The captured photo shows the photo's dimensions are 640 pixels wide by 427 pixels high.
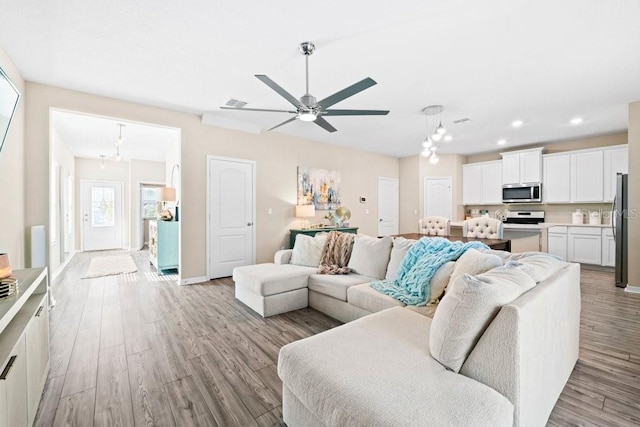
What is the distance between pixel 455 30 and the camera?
242cm

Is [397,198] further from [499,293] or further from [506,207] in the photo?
[499,293]

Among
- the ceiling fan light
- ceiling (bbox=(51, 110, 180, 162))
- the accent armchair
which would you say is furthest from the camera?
ceiling (bbox=(51, 110, 180, 162))

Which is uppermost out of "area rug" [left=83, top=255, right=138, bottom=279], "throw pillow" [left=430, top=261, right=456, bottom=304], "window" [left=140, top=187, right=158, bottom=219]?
"window" [left=140, top=187, right=158, bottom=219]

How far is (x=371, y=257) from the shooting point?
3.18 m

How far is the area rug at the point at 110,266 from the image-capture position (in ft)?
17.0

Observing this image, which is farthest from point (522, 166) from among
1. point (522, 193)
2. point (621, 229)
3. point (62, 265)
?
point (62, 265)

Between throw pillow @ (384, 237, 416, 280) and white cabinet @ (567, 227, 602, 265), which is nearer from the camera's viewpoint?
throw pillow @ (384, 237, 416, 280)

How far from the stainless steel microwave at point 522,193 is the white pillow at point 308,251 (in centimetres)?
522

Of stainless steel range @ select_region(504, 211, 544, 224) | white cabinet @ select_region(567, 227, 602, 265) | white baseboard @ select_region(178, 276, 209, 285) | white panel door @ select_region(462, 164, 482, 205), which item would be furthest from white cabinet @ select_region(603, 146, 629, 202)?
white baseboard @ select_region(178, 276, 209, 285)

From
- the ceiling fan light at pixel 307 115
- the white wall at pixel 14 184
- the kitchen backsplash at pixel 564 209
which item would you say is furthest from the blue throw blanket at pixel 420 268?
the kitchen backsplash at pixel 564 209

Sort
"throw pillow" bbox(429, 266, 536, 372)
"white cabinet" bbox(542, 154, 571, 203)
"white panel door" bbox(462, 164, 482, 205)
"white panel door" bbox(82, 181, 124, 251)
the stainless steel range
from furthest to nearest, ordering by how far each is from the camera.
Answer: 1. "white panel door" bbox(82, 181, 124, 251)
2. "white panel door" bbox(462, 164, 482, 205)
3. the stainless steel range
4. "white cabinet" bbox(542, 154, 571, 203)
5. "throw pillow" bbox(429, 266, 536, 372)

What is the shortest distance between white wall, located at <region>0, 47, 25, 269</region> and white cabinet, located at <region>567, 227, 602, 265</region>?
852cm

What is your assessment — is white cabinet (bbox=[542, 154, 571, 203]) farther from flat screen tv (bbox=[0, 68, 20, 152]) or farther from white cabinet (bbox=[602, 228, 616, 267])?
flat screen tv (bbox=[0, 68, 20, 152])

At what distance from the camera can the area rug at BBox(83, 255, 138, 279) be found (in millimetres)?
5176
